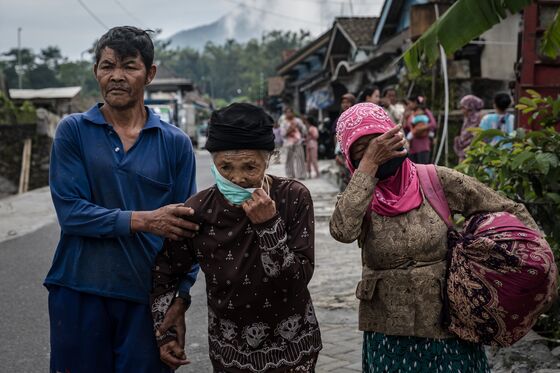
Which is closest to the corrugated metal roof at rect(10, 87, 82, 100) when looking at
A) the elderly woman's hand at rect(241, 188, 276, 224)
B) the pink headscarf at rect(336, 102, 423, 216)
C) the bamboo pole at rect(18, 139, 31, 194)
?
the bamboo pole at rect(18, 139, 31, 194)

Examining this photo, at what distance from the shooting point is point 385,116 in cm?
281

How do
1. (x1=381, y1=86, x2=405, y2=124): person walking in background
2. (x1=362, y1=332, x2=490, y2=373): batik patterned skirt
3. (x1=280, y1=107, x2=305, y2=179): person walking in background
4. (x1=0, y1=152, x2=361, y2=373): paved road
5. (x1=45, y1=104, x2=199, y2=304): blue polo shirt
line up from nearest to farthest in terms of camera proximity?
(x1=45, y1=104, x2=199, y2=304): blue polo shirt
(x1=362, y1=332, x2=490, y2=373): batik patterned skirt
(x1=0, y1=152, x2=361, y2=373): paved road
(x1=381, y1=86, x2=405, y2=124): person walking in background
(x1=280, y1=107, x2=305, y2=179): person walking in background

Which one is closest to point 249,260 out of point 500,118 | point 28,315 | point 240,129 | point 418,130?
point 240,129

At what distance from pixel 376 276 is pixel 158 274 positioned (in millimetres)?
833

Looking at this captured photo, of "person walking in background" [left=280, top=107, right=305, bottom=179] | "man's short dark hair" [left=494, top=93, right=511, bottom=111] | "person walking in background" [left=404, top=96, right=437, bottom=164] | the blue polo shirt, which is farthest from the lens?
"person walking in background" [left=280, top=107, right=305, bottom=179]

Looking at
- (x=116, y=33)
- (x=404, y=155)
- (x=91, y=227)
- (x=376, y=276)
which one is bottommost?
(x=376, y=276)

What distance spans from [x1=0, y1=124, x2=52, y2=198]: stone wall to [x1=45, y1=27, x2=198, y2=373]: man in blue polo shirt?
49.8ft

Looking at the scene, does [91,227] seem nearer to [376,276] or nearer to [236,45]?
[376,276]

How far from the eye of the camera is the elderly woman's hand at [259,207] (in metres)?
2.31

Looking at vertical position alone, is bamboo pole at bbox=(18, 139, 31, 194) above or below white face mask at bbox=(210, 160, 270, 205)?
below

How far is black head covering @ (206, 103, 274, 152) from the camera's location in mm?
2424

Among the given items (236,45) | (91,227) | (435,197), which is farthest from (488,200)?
(236,45)

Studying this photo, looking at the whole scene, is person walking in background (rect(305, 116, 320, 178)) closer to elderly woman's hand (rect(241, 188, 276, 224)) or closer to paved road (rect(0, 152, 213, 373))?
paved road (rect(0, 152, 213, 373))

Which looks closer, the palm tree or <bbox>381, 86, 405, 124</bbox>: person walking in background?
the palm tree
